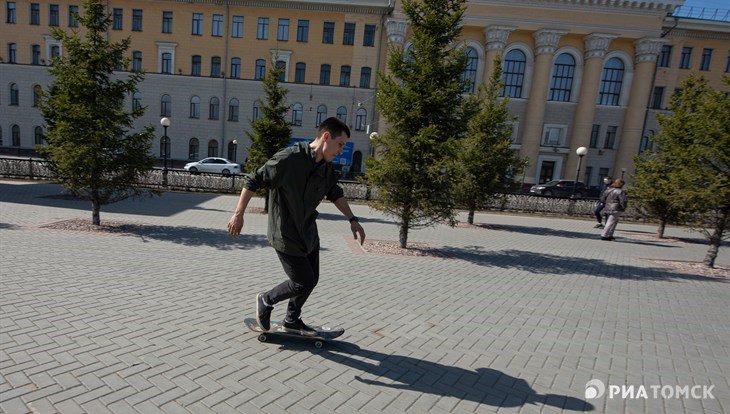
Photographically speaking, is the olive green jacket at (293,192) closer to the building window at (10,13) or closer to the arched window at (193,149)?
the arched window at (193,149)

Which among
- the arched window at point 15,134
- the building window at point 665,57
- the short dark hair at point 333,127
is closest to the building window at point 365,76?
the building window at point 665,57

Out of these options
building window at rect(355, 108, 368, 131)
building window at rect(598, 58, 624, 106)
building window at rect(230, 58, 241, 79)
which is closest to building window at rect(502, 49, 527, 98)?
building window at rect(598, 58, 624, 106)

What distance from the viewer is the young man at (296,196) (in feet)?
10.2

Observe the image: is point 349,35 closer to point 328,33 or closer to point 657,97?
point 328,33

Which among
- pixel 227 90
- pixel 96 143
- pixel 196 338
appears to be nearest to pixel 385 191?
pixel 196 338

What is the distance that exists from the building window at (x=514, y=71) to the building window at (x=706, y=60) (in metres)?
18.3

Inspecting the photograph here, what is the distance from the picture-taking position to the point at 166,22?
36.4 m

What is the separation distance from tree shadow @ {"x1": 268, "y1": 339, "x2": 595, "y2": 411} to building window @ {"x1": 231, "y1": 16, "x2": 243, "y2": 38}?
39.5 meters

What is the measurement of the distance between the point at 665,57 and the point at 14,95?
66.0 metres

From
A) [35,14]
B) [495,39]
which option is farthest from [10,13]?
[495,39]

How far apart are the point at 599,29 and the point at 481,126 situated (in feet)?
104

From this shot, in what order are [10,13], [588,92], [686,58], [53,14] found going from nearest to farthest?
[53,14] < [10,13] < [588,92] < [686,58]

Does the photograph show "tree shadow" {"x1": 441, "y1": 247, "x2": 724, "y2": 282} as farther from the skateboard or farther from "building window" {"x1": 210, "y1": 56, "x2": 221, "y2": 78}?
"building window" {"x1": 210, "y1": 56, "x2": 221, "y2": 78}

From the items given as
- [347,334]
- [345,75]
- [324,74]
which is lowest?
[347,334]
